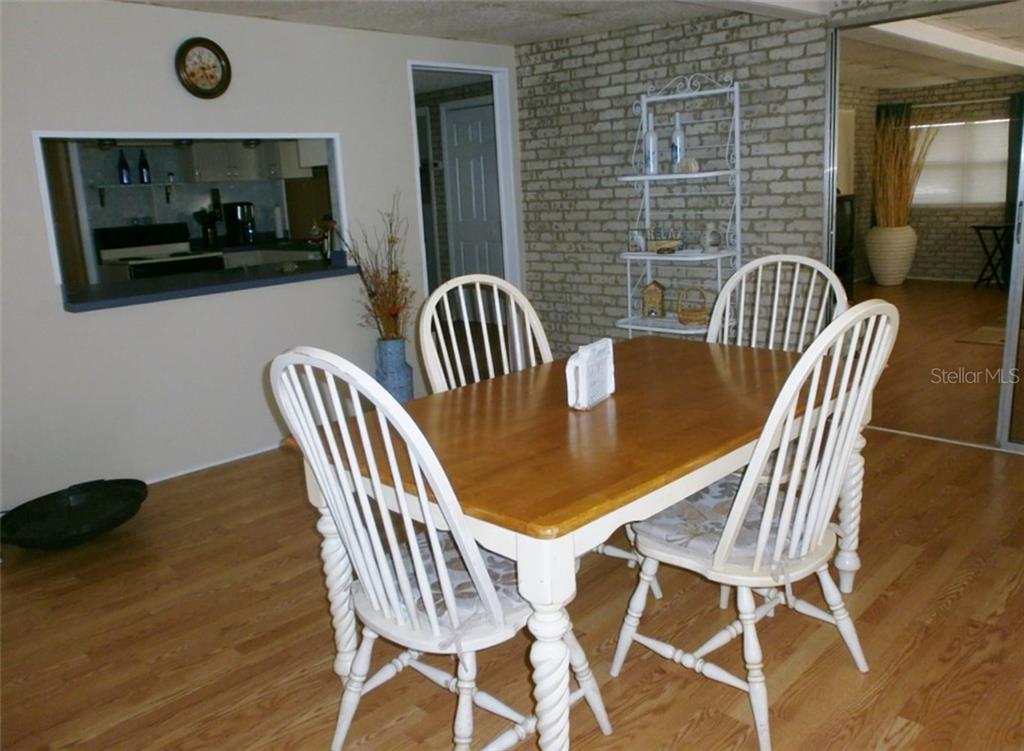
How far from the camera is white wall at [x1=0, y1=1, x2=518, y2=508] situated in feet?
11.2

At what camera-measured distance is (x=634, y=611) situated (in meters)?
2.19

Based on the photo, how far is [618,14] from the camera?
169 inches

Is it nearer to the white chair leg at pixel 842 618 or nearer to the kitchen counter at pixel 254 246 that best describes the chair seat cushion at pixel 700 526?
the white chair leg at pixel 842 618

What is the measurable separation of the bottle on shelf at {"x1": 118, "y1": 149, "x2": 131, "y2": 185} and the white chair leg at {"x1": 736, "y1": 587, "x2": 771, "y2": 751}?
230 inches

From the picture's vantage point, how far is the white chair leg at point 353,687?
1.95 meters

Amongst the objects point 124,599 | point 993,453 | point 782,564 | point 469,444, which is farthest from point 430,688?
point 993,453

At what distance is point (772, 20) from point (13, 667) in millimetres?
4103

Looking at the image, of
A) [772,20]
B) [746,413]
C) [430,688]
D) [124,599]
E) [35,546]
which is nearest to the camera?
[746,413]

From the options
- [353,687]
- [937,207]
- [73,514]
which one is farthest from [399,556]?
[937,207]

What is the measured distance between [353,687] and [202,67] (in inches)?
118

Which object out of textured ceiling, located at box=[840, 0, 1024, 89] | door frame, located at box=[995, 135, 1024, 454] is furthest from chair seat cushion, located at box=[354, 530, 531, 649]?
textured ceiling, located at box=[840, 0, 1024, 89]

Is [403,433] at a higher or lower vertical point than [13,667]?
higher

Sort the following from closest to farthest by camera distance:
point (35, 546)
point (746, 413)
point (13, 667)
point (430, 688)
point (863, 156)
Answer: point (746, 413)
point (430, 688)
point (13, 667)
point (35, 546)
point (863, 156)

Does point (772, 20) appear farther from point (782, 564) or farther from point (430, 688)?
point (430, 688)
